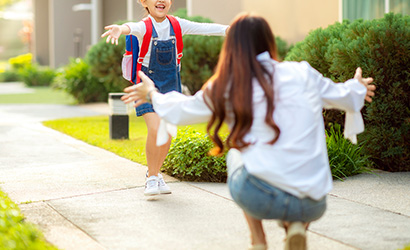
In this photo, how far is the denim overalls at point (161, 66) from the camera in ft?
15.7

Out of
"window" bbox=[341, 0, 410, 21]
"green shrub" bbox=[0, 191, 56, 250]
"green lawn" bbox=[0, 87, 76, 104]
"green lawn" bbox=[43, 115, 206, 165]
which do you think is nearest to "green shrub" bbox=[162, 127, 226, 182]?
"green lawn" bbox=[43, 115, 206, 165]

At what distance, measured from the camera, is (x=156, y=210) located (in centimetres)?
451

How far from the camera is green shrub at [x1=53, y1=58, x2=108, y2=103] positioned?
1430 cm

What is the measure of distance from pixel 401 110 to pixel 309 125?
10.5ft

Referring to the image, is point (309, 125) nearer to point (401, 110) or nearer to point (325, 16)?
point (401, 110)

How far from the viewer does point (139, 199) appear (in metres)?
4.85

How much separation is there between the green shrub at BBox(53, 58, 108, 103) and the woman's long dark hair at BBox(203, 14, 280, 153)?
1152 centimetres

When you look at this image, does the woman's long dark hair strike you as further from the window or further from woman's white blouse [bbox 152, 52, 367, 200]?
the window

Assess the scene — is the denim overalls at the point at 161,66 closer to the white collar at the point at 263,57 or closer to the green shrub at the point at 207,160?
the green shrub at the point at 207,160

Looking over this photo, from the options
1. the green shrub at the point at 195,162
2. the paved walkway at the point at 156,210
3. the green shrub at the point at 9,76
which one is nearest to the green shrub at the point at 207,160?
the green shrub at the point at 195,162

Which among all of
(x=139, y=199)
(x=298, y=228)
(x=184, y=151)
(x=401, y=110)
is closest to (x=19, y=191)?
(x=139, y=199)

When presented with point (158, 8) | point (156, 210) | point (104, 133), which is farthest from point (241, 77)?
point (104, 133)

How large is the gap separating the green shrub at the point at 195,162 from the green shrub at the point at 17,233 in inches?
66.4

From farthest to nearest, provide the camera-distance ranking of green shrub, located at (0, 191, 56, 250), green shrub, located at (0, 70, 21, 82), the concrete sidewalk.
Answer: green shrub, located at (0, 70, 21, 82) < the concrete sidewalk < green shrub, located at (0, 191, 56, 250)
